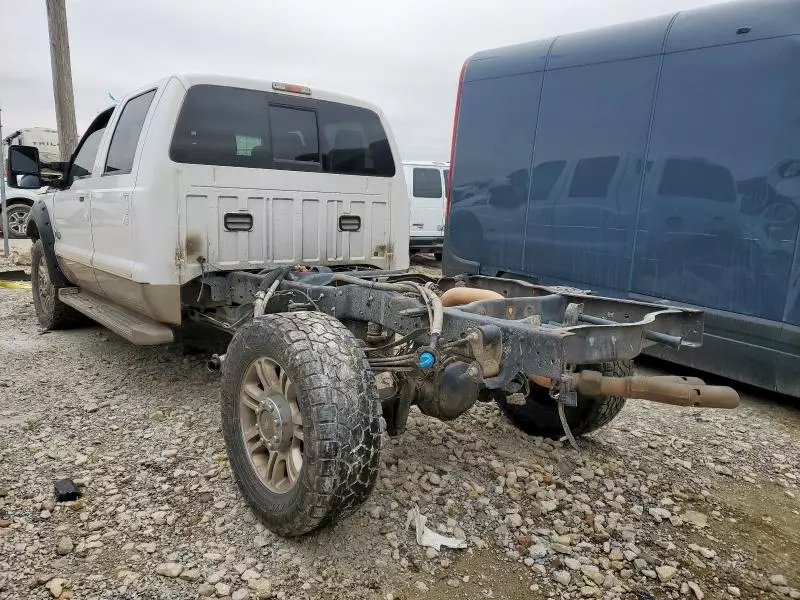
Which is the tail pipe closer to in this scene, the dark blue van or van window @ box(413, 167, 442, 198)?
the dark blue van

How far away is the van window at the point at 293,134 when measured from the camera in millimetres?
4277

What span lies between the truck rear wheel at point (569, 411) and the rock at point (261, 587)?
1619 millimetres

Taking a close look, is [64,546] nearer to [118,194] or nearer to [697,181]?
[118,194]

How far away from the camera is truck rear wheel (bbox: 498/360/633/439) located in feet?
11.3

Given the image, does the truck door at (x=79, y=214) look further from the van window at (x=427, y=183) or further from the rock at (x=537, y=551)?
the van window at (x=427, y=183)

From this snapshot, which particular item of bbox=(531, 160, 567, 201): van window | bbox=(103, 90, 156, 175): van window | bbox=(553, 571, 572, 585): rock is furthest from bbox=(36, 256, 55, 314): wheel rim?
bbox=(553, 571, 572, 585): rock

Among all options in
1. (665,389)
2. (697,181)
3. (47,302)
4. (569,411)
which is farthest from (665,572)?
(47,302)

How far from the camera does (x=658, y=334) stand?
110 inches

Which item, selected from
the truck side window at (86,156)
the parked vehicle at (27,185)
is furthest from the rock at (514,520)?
the parked vehicle at (27,185)

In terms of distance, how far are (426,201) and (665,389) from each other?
11.2 metres

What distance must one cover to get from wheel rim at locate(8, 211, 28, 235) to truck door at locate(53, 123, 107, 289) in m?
10.1

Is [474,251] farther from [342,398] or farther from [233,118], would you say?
[342,398]

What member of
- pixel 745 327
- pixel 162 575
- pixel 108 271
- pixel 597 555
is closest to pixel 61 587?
pixel 162 575

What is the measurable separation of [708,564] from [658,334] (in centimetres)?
103
